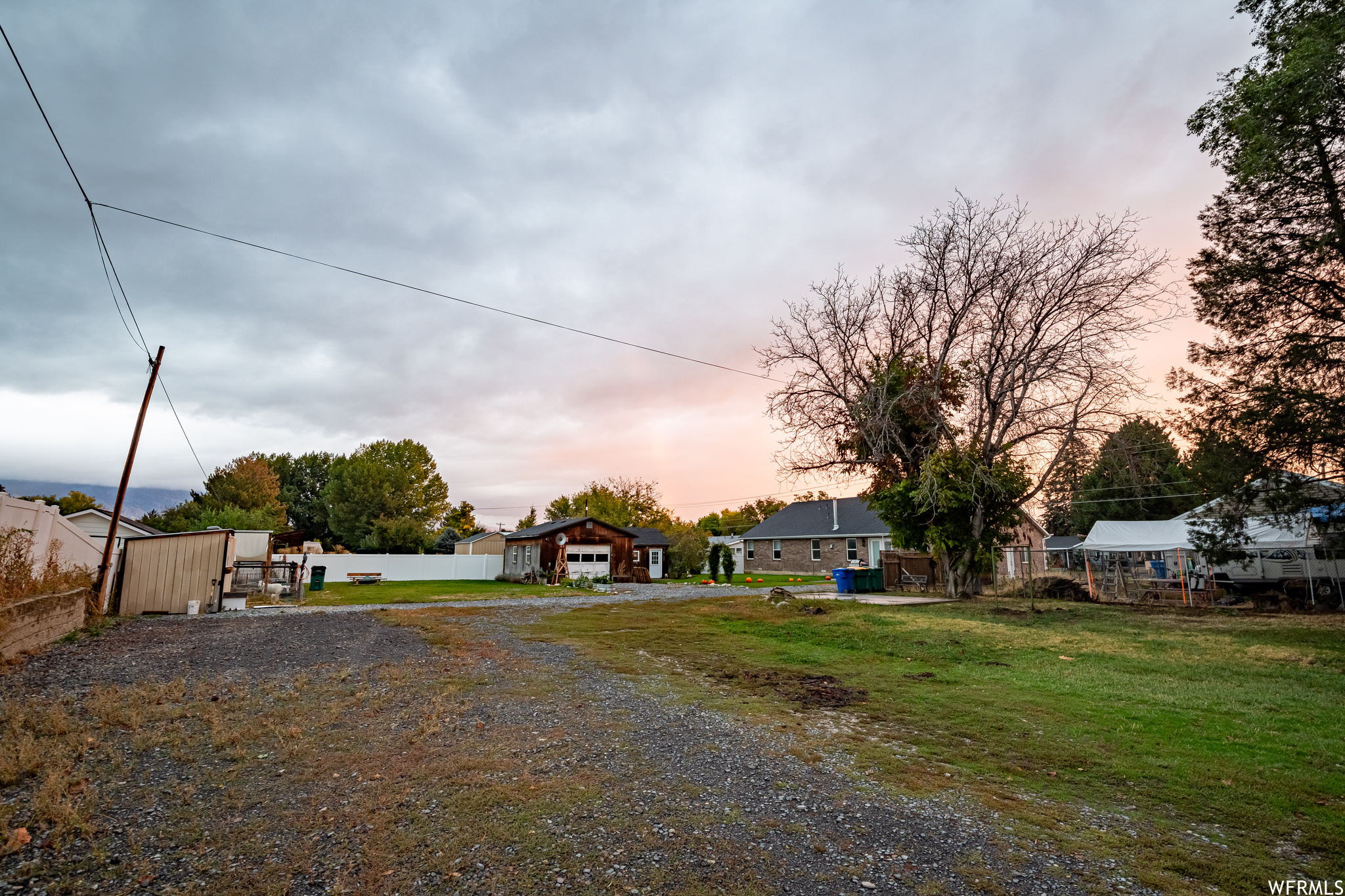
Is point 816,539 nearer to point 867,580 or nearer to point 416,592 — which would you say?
point 867,580

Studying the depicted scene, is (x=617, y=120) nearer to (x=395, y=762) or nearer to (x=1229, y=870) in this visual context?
(x=395, y=762)

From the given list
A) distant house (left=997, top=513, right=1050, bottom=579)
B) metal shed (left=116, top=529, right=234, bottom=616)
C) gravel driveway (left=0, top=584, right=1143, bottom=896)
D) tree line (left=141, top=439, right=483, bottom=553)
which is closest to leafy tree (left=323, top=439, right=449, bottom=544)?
tree line (left=141, top=439, right=483, bottom=553)

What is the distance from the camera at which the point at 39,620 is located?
31.7 ft

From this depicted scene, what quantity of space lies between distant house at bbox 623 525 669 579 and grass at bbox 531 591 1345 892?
75.7 ft

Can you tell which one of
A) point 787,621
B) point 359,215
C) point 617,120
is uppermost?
point 617,120

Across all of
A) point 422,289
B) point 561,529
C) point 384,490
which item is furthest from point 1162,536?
point 384,490

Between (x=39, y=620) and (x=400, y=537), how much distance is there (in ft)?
114

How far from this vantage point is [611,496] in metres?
65.9

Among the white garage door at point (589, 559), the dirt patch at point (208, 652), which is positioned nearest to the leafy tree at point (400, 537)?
the white garage door at point (589, 559)

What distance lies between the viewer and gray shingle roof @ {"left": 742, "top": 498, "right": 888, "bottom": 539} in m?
37.6

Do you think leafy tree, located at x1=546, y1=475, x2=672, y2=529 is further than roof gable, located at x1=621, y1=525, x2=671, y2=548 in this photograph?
Yes

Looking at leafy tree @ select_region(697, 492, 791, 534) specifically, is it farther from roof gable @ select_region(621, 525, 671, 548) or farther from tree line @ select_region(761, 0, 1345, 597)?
tree line @ select_region(761, 0, 1345, 597)

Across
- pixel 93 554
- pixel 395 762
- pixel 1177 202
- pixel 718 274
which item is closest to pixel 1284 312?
pixel 1177 202

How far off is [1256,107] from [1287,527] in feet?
29.5
